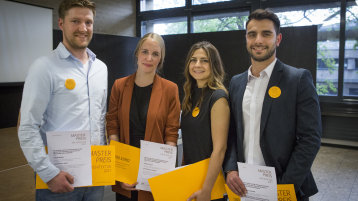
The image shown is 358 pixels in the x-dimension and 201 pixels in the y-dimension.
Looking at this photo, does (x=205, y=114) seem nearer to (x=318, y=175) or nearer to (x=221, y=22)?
(x=318, y=175)

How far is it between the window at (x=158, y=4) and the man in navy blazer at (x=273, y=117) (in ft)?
22.4

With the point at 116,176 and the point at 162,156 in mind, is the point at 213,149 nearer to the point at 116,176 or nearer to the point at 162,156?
the point at 162,156

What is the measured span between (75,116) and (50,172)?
30cm

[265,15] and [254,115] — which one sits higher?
[265,15]

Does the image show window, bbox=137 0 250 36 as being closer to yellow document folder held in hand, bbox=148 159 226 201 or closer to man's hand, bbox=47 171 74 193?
yellow document folder held in hand, bbox=148 159 226 201

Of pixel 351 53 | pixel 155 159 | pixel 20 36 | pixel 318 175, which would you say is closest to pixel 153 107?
pixel 155 159

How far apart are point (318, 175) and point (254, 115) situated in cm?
322

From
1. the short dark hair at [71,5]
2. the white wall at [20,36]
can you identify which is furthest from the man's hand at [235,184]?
the white wall at [20,36]

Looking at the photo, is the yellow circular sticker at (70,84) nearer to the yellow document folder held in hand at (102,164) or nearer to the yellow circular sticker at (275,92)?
the yellow document folder held in hand at (102,164)

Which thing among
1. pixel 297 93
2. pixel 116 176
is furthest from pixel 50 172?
pixel 297 93

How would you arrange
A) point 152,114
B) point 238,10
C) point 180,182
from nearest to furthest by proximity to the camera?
point 180,182, point 152,114, point 238,10

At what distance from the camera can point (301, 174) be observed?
1.34 meters

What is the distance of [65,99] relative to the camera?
1.45 meters

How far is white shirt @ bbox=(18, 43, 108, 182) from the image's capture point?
4.38 feet
